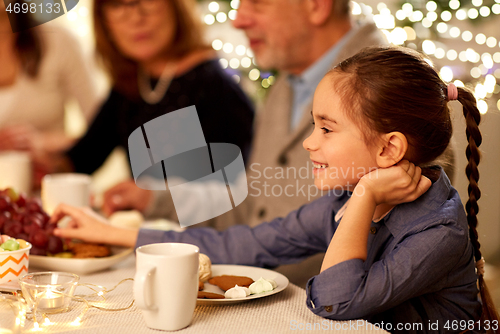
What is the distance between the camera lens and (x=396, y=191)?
701mm

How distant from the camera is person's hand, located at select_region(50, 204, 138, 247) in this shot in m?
0.87

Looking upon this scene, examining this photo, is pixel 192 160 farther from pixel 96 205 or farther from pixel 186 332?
pixel 186 332

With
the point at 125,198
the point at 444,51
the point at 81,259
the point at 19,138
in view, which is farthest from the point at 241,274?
the point at 19,138

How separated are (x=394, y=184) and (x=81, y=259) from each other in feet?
1.86

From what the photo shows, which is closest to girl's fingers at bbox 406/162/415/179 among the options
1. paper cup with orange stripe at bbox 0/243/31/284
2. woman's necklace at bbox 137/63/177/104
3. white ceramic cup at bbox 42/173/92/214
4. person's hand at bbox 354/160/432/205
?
person's hand at bbox 354/160/432/205

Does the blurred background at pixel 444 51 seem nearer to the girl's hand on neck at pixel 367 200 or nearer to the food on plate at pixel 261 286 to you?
the girl's hand on neck at pixel 367 200

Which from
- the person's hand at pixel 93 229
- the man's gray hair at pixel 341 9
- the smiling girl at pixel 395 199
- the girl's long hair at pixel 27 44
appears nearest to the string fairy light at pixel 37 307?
the person's hand at pixel 93 229

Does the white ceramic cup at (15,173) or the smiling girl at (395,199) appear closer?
the smiling girl at (395,199)

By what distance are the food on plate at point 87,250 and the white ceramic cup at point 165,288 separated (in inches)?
12.1

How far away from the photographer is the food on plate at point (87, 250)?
805 mm

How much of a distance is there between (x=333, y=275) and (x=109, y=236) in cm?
48

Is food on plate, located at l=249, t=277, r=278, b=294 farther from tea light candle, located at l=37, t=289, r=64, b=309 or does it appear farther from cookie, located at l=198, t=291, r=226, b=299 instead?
tea light candle, located at l=37, t=289, r=64, b=309

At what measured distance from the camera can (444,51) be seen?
1.57 metres

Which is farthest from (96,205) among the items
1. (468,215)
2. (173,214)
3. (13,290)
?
(468,215)
